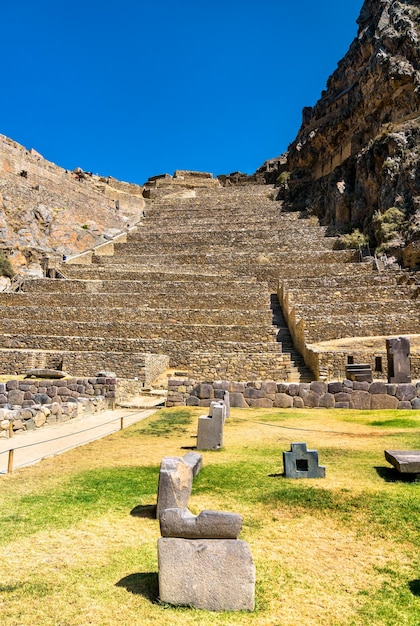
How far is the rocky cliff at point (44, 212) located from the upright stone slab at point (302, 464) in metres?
32.2

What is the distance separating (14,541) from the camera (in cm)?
503

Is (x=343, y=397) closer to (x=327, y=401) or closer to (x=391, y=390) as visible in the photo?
(x=327, y=401)

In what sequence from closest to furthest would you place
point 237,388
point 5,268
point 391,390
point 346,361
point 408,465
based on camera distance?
point 408,465, point 391,390, point 237,388, point 346,361, point 5,268

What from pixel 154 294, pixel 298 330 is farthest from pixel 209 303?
pixel 298 330

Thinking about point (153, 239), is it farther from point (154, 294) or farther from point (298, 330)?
point (298, 330)

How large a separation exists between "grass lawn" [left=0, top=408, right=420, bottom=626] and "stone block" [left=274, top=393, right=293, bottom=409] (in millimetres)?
5706

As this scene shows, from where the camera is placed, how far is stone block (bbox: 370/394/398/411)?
46.7 ft

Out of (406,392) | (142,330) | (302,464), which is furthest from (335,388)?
(142,330)

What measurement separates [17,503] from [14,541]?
52.0 inches

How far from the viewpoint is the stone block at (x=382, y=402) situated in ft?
46.7

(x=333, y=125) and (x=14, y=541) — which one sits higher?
(x=333, y=125)

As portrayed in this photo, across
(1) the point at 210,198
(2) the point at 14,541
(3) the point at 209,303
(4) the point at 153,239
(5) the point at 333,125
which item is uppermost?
(5) the point at 333,125

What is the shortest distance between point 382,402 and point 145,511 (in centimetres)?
1036

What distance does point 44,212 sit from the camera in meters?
42.4
